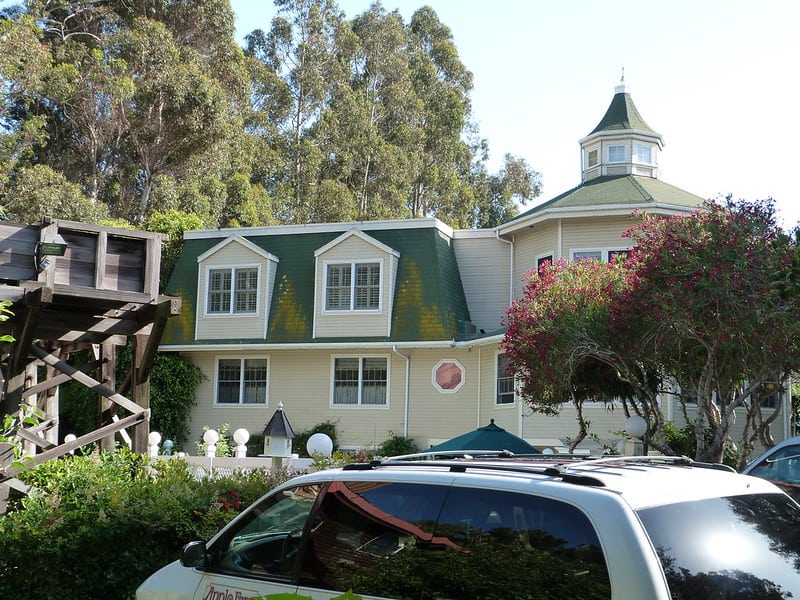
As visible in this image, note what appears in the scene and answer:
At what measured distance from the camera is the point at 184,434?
89.1 ft

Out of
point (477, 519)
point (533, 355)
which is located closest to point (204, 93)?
point (533, 355)

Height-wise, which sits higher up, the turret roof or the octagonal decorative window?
the turret roof

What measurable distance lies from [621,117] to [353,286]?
10354 millimetres

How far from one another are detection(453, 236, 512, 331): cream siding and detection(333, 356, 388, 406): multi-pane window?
3.16 m

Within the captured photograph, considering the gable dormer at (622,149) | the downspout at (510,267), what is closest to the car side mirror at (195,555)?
the downspout at (510,267)

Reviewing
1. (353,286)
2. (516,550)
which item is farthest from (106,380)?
(353,286)

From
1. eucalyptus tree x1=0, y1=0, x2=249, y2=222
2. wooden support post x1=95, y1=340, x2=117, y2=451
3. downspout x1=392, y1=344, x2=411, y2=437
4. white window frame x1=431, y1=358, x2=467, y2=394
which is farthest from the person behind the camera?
eucalyptus tree x1=0, y1=0, x2=249, y2=222

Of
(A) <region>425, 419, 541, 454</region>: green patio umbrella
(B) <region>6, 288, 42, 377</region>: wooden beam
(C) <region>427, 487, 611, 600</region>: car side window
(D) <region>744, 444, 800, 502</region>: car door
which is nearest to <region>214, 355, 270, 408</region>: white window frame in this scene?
(A) <region>425, 419, 541, 454</region>: green patio umbrella

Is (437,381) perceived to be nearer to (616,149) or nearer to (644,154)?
(616,149)

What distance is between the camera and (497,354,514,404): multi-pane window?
24.0 meters

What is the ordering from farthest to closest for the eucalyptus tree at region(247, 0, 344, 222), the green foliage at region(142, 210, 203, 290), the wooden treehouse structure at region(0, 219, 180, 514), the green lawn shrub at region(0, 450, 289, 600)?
the eucalyptus tree at region(247, 0, 344, 222)
the green foliage at region(142, 210, 203, 290)
the wooden treehouse structure at region(0, 219, 180, 514)
the green lawn shrub at region(0, 450, 289, 600)

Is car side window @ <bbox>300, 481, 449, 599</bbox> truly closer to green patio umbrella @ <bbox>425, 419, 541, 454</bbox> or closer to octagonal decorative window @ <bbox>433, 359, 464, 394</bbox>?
green patio umbrella @ <bbox>425, 419, 541, 454</bbox>

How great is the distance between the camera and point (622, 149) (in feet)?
91.5

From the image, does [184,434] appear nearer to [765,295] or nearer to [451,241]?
[451,241]
